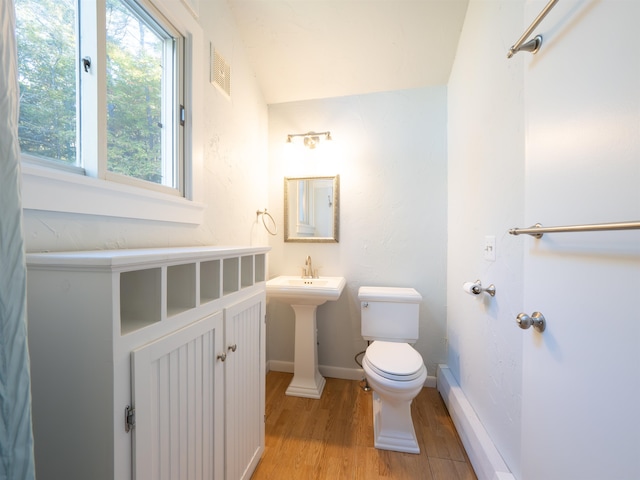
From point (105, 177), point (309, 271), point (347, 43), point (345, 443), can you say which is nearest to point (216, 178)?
point (105, 177)

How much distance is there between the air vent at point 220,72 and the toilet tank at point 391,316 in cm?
162

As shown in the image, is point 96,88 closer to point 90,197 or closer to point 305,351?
point 90,197

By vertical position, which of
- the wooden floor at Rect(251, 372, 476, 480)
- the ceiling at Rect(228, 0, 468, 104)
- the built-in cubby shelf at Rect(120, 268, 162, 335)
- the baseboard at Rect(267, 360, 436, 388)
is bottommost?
the wooden floor at Rect(251, 372, 476, 480)

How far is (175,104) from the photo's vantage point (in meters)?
1.24

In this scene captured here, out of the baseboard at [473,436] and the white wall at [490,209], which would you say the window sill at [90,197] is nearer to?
the white wall at [490,209]

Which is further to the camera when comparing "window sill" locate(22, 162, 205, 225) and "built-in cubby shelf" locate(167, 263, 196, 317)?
"built-in cubby shelf" locate(167, 263, 196, 317)

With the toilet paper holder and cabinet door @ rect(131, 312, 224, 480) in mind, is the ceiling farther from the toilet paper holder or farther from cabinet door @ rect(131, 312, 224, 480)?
cabinet door @ rect(131, 312, 224, 480)

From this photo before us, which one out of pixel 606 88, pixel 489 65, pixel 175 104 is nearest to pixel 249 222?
pixel 175 104

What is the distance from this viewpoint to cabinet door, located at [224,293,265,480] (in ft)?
3.31

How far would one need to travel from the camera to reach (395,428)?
146 centimetres

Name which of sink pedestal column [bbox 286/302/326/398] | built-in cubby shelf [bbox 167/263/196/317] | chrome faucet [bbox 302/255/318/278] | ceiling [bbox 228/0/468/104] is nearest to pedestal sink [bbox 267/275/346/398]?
sink pedestal column [bbox 286/302/326/398]

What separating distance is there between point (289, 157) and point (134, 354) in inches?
75.2

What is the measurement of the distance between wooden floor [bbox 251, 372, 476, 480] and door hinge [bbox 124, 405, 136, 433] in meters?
0.95

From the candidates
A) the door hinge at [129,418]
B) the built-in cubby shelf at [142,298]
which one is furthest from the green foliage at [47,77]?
the door hinge at [129,418]
